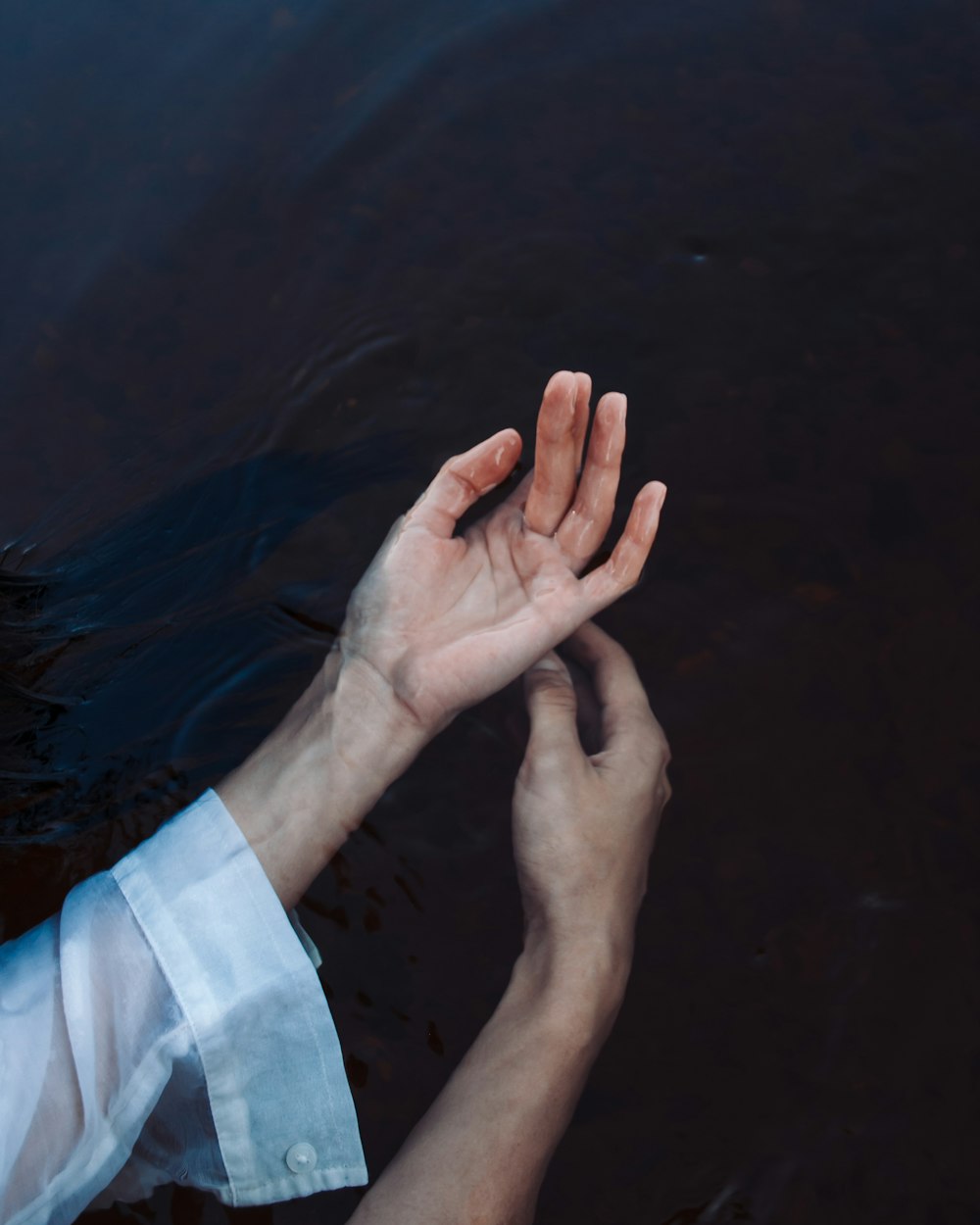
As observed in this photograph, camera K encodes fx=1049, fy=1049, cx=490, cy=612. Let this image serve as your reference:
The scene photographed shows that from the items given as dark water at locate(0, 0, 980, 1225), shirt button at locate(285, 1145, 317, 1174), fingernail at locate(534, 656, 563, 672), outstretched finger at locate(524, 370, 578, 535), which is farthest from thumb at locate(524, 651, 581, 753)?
shirt button at locate(285, 1145, 317, 1174)

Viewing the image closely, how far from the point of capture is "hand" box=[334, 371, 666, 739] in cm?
187

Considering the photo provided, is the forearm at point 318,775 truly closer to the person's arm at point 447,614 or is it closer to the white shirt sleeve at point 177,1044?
the person's arm at point 447,614

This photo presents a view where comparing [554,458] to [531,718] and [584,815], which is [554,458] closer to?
[531,718]

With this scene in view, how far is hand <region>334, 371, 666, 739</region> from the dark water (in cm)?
24

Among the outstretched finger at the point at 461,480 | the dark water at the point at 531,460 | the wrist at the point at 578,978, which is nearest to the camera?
the wrist at the point at 578,978

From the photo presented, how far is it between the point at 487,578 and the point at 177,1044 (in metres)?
0.93

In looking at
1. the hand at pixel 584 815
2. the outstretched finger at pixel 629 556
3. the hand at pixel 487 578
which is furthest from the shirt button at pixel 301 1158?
the outstretched finger at pixel 629 556

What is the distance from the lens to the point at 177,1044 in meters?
1.44

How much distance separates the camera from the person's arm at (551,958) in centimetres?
149

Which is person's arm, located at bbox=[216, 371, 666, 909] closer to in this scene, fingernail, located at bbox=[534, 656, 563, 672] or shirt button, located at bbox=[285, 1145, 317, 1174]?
A: fingernail, located at bbox=[534, 656, 563, 672]

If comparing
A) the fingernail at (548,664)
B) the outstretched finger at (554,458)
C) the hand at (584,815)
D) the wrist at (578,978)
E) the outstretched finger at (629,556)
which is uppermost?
the outstretched finger at (554,458)

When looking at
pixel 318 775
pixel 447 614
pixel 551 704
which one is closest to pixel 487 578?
pixel 447 614

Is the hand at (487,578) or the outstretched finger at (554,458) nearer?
the outstretched finger at (554,458)

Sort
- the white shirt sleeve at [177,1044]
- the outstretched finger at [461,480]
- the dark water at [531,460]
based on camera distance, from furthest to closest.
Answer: the outstretched finger at [461,480], the dark water at [531,460], the white shirt sleeve at [177,1044]
